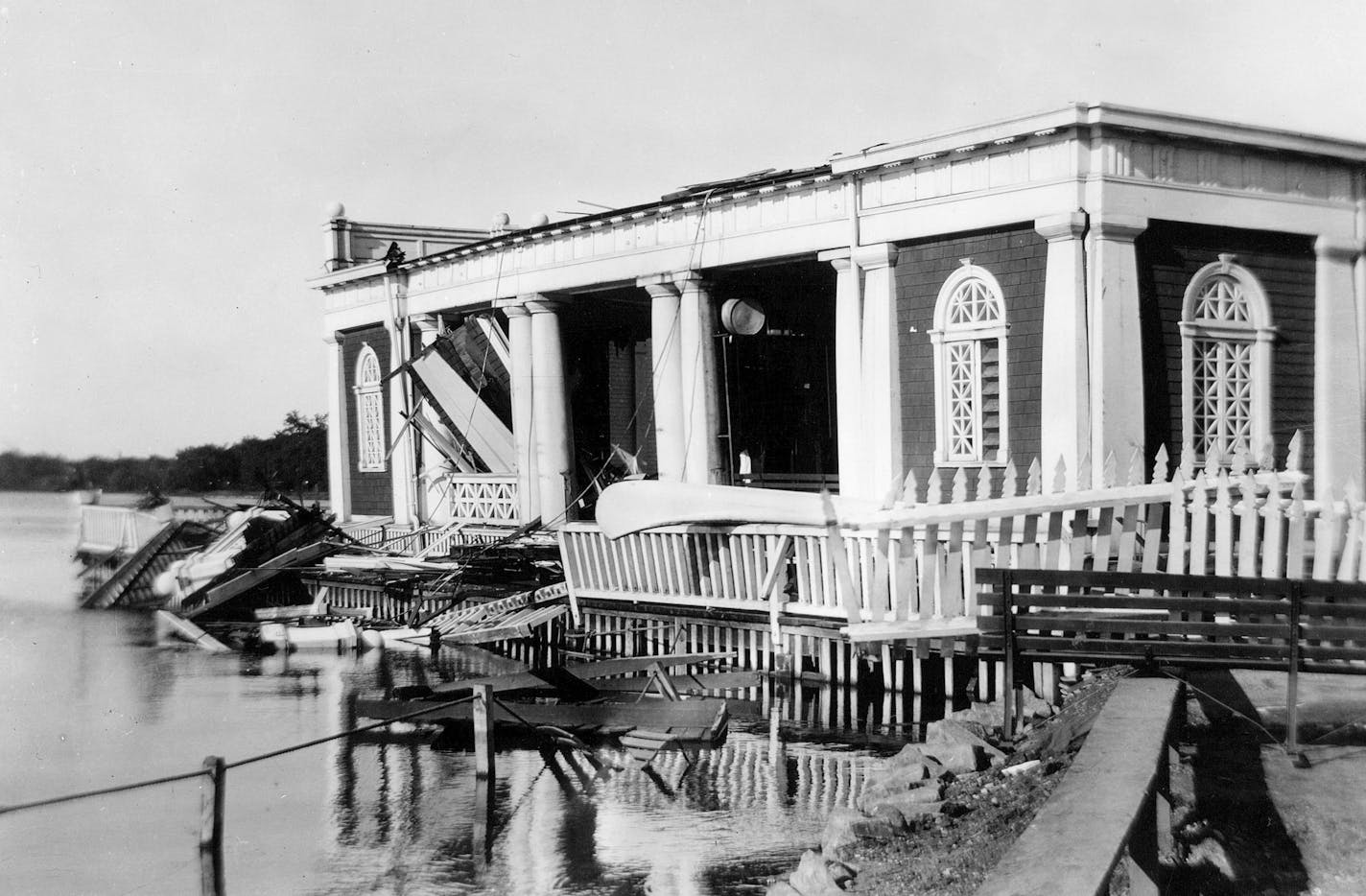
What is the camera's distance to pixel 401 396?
28.4 meters

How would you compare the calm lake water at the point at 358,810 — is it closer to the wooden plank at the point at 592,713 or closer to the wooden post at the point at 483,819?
the wooden post at the point at 483,819

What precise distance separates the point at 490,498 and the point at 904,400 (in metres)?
11.5

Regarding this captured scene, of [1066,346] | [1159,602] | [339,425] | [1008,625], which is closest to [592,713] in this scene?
[1008,625]

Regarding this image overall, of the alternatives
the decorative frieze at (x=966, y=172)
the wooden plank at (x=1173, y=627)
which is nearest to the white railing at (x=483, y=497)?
the decorative frieze at (x=966, y=172)

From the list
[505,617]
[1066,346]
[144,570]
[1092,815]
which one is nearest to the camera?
[1092,815]

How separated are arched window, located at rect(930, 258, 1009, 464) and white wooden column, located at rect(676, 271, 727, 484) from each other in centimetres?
478

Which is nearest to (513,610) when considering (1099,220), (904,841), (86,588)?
(1099,220)

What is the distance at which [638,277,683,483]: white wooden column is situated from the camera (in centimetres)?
2098

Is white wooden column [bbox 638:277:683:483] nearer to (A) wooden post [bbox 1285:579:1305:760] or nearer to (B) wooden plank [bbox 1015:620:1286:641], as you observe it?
(B) wooden plank [bbox 1015:620:1286:641]

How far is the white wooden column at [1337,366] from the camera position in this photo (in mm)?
16609

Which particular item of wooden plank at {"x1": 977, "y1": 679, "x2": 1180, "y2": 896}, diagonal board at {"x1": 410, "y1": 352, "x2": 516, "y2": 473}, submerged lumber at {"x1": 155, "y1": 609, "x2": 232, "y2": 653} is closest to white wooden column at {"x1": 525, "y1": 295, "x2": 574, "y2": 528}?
diagonal board at {"x1": 410, "y1": 352, "x2": 516, "y2": 473}

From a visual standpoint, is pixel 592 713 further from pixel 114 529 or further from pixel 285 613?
pixel 114 529

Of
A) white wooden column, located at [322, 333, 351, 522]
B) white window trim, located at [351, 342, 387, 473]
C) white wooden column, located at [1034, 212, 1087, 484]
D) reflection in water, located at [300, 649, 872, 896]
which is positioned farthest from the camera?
white wooden column, located at [322, 333, 351, 522]

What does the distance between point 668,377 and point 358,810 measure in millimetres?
10622
